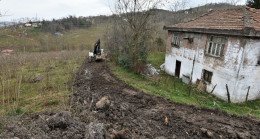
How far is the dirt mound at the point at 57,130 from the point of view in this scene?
4.04 meters

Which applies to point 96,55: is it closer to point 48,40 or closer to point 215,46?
point 215,46

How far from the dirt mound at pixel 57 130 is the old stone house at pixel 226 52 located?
813cm

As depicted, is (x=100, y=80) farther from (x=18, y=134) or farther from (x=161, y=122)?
(x=18, y=134)

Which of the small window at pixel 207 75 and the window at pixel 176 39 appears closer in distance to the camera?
the small window at pixel 207 75

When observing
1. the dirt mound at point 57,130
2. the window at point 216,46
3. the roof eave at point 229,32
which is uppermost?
the roof eave at point 229,32

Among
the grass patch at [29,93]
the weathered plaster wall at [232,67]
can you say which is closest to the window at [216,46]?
the weathered plaster wall at [232,67]

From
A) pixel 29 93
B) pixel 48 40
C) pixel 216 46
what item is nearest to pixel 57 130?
pixel 29 93

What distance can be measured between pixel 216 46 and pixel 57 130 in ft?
32.5

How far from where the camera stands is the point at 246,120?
6797 millimetres

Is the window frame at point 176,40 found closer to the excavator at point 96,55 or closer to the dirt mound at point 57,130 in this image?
the excavator at point 96,55

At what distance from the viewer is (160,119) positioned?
6.38m

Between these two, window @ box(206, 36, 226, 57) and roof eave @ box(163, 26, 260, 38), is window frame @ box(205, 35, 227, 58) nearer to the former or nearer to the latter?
window @ box(206, 36, 226, 57)

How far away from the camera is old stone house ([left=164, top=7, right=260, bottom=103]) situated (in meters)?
8.29

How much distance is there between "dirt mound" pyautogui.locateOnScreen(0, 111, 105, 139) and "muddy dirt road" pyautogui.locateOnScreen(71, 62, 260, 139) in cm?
70
